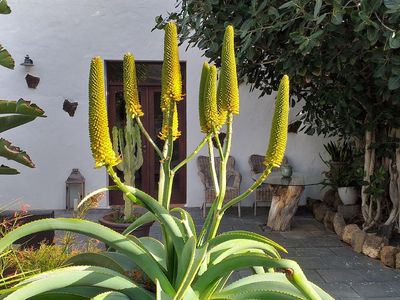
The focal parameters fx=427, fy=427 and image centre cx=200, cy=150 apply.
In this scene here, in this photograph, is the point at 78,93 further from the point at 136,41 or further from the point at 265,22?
the point at 265,22

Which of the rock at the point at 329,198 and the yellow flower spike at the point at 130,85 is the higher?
the yellow flower spike at the point at 130,85

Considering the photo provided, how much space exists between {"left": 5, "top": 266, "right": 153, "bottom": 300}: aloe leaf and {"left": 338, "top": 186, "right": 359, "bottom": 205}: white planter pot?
5827 mm

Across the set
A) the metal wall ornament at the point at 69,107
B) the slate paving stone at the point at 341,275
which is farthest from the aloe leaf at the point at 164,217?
the metal wall ornament at the point at 69,107

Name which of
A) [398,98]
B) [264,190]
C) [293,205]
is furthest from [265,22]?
[264,190]

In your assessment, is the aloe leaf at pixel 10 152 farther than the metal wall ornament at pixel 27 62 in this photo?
No

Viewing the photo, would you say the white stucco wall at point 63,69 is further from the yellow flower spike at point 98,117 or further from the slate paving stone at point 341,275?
the yellow flower spike at point 98,117

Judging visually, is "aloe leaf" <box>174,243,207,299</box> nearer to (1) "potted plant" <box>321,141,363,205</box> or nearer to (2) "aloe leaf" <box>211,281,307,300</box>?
(2) "aloe leaf" <box>211,281,307,300</box>

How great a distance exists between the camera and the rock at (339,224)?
20.8 ft

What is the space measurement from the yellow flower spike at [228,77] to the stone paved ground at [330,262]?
3.18 metres

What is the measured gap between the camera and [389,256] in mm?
5102

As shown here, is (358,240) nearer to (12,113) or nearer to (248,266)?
(248,266)

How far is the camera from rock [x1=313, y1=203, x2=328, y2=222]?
733 centimetres

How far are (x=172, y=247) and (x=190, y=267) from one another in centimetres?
33

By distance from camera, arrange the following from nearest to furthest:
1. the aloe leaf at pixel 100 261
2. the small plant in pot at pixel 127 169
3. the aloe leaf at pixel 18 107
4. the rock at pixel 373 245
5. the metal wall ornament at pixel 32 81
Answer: the aloe leaf at pixel 100 261
the aloe leaf at pixel 18 107
the small plant in pot at pixel 127 169
the rock at pixel 373 245
the metal wall ornament at pixel 32 81
